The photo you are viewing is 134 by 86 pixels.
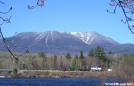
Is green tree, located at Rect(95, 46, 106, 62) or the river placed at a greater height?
green tree, located at Rect(95, 46, 106, 62)

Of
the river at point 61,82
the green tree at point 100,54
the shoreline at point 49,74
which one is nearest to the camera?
the river at point 61,82

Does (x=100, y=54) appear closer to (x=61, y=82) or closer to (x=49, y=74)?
(x=49, y=74)

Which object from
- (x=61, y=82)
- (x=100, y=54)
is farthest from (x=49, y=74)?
(x=61, y=82)

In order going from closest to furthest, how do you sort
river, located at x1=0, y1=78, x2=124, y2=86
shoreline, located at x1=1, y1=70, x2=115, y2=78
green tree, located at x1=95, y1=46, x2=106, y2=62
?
river, located at x1=0, y1=78, x2=124, y2=86
shoreline, located at x1=1, y1=70, x2=115, y2=78
green tree, located at x1=95, y1=46, x2=106, y2=62

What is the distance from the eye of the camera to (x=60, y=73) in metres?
130

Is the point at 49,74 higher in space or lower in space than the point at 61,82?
higher

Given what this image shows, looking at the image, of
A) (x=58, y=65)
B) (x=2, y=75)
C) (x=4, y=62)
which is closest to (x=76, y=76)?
(x=58, y=65)

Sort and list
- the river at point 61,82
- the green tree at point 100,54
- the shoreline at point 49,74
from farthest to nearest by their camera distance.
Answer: the green tree at point 100,54, the shoreline at point 49,74, the river at point 61,82

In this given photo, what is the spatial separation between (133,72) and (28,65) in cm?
8234

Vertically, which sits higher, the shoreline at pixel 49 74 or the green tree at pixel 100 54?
the green tree at pixel 100 54

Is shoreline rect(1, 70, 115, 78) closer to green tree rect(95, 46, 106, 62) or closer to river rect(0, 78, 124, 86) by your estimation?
green tree rect(95, 46, 106, 62)

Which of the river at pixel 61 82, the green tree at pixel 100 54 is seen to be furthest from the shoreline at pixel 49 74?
the river at pixel 61 82

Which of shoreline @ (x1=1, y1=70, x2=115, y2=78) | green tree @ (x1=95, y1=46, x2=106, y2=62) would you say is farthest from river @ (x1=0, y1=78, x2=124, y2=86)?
green tree @ (x1=95, y1=46, x2=106, y2=62)

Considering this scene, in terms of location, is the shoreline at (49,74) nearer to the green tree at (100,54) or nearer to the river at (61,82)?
the green tree at (100,54)
